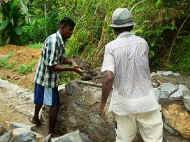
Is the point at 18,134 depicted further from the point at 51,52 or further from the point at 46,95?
the point at 51,52

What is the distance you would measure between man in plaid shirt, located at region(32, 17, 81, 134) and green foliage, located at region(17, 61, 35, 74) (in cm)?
408

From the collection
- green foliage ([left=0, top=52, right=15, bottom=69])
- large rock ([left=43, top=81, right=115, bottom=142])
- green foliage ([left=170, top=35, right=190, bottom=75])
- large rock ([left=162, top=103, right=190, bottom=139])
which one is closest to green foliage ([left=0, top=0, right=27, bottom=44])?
green foliage ([left=0, top=52, right=15, bottom=69])

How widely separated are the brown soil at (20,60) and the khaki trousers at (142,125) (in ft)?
16.8

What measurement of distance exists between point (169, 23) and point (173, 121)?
7.08ft

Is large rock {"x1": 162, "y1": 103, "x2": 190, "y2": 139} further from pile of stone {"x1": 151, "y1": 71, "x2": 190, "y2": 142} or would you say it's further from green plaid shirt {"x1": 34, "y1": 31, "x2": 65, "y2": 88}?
green plaid shirt {"x1": 34, "y1": 31, "x2": 65, "y2": 88}

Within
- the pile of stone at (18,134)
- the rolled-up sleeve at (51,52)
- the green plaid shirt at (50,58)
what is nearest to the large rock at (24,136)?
the pile of stone at (18,134)

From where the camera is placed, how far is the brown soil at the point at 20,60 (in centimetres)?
1081

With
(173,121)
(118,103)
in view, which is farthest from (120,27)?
(173,121)

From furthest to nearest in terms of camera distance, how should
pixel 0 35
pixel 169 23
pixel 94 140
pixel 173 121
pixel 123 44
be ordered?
pixel 0 35 < pixel 169 23 < pixel 94 140 < pixel 173 121 < pixel 123 44

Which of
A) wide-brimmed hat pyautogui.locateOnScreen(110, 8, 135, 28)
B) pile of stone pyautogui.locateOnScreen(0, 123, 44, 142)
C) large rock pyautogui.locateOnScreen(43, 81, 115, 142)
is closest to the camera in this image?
wide-brimmed hat pyautogui.locateOnScreen(110, 8, 135, 28)

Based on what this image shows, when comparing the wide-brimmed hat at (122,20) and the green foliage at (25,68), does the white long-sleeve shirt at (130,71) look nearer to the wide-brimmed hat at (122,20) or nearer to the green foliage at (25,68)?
the wide-brimmed hat at (122,20)

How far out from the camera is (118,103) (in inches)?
207

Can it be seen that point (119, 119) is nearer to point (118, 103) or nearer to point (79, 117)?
point (118, 103)

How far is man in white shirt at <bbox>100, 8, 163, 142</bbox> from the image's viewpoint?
5102 mm
